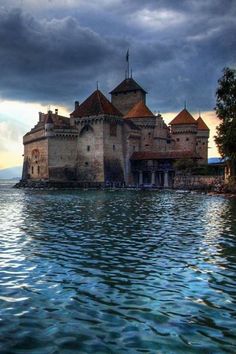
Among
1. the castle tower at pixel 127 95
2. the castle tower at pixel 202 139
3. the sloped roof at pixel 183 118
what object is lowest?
the castle tower at pixel 202 139

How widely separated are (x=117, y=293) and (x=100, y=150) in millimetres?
62760

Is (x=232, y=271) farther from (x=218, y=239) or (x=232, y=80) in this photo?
(x=232, y=80)

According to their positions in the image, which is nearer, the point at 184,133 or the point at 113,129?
the point at 113,129

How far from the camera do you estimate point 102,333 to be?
6219mm

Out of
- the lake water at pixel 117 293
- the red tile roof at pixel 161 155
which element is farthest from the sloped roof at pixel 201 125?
the lake water at pixel 117 293

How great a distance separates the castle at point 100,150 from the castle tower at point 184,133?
5.71 meters

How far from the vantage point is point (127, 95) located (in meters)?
89.2

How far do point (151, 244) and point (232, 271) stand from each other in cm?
405

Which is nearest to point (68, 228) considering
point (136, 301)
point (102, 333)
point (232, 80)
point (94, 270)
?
point (94, 270)

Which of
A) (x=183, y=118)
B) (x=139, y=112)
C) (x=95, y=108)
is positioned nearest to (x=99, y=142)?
(x=95, y=108)

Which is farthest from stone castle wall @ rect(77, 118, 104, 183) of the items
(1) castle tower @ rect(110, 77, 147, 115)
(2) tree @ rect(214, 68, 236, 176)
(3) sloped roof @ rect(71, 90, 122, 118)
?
(2) tree @ rect(214, 68, 236, 176)

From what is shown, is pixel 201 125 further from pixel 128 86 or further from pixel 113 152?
pixel 113 152

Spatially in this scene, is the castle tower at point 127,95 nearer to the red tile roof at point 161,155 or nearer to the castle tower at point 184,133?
the castle tower at point 184,133

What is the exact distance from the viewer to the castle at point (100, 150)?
70.6 metres
